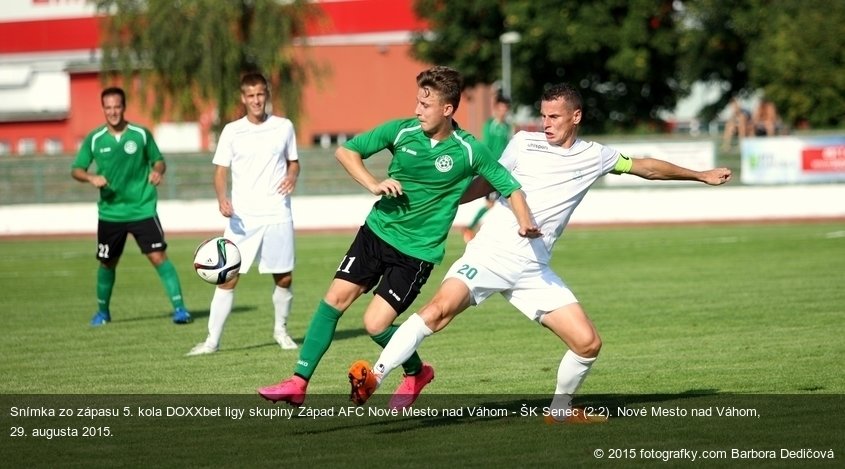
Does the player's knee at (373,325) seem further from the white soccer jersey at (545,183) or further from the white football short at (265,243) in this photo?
the white football short at (265,243)

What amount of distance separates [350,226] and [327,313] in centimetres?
2513

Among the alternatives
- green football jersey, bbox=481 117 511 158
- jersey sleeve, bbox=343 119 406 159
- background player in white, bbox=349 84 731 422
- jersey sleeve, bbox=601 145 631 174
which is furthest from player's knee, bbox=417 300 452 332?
green football jersey, bbox=481 117 511 158

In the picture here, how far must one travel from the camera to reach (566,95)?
327 inches

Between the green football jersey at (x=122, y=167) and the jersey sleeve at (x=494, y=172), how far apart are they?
23.0ft

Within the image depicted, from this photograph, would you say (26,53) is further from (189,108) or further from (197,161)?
(197,161)

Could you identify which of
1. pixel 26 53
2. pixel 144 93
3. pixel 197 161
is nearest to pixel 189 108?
pixel 144 93

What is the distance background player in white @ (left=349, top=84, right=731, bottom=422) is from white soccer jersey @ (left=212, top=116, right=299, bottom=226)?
4076 millimetres

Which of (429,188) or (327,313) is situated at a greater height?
(429,188)

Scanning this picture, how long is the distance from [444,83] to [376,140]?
0.55 meters

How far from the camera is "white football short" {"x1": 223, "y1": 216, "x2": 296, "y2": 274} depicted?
12.1m

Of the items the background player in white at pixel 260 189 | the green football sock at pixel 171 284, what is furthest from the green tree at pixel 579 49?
the background player in white at pixel 260 189

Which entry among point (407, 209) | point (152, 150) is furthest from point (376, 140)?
point (152, 150)

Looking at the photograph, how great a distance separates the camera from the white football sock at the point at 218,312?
38.8 ft

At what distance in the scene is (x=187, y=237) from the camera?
106 feet
